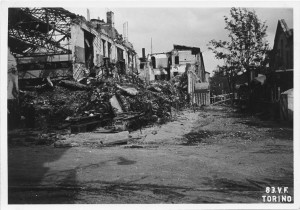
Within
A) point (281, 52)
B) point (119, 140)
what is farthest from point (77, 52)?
point (281, 52)

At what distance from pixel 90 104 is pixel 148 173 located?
6627mm

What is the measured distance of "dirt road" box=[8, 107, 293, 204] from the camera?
3.70m

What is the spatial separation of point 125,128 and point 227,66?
1146 centimetres

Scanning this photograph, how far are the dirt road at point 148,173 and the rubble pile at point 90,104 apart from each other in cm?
346

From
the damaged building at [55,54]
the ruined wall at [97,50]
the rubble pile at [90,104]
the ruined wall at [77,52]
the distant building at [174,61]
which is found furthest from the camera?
the distant building at [174,61]

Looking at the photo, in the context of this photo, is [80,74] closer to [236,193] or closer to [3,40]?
[3,40]

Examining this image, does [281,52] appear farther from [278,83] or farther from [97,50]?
[97,50]

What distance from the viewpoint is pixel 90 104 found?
10.5 meters

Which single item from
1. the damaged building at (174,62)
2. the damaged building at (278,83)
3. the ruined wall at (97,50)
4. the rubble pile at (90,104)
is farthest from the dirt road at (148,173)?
the damaged building at (174,62)

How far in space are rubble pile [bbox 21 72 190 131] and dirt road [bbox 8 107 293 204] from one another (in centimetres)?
346

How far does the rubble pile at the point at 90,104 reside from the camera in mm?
9820

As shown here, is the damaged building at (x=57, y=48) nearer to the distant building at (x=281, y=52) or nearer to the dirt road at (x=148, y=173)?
the dirt road at (x=148, y=173)

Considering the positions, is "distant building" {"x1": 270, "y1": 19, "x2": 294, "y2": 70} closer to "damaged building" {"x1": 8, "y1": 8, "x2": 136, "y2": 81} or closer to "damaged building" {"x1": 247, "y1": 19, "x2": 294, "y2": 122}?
"damaged building" {"x1": 247, "y1": 19, "x2": 294, "y2": 122}
